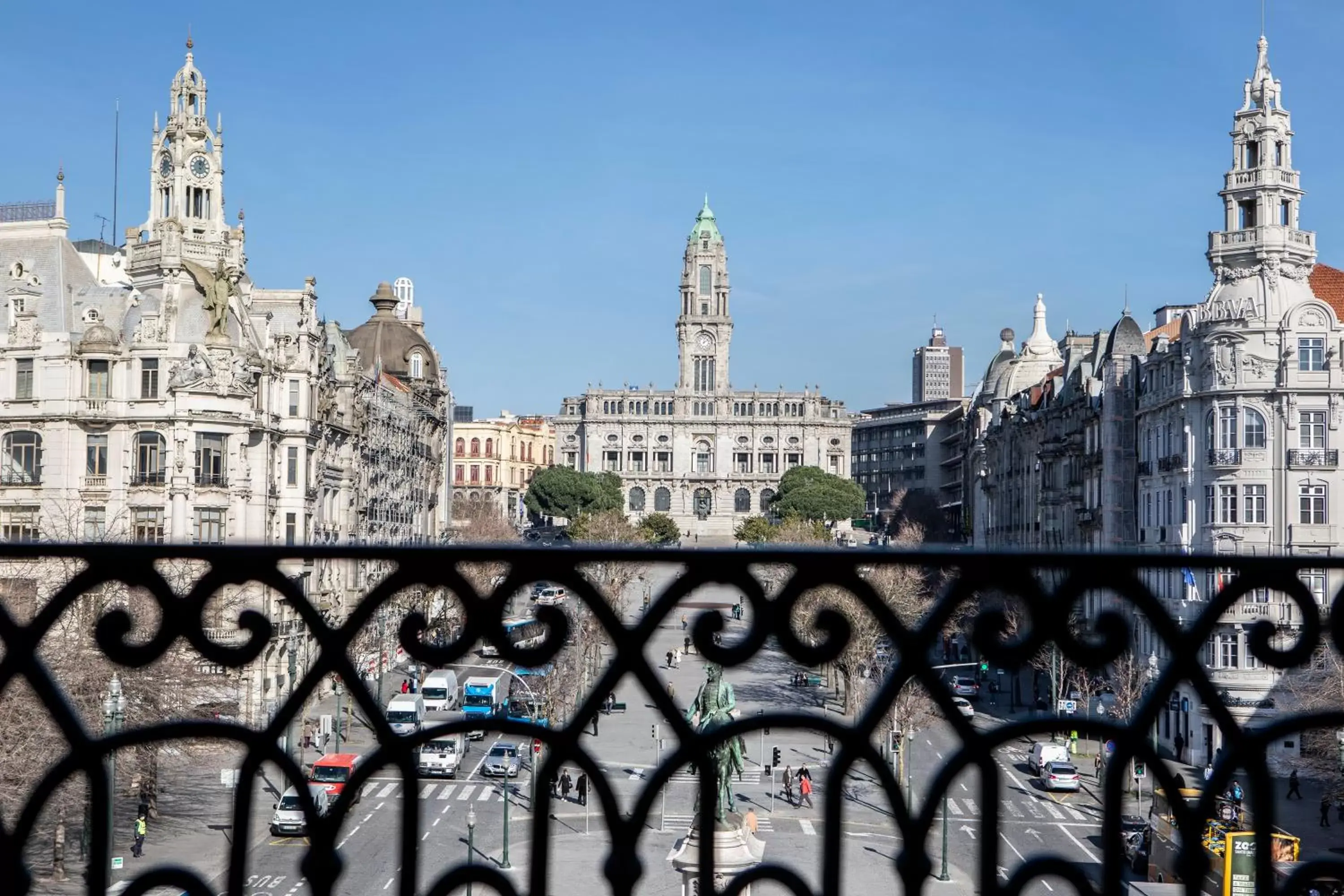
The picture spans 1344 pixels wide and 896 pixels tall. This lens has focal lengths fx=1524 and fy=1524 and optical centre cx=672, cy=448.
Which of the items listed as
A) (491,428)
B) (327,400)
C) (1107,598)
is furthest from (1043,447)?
(491,428)

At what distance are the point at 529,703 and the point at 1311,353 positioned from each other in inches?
1448

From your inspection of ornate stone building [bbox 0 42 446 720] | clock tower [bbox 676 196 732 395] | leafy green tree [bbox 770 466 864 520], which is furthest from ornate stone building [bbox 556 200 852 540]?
ornate stone building [bbox 0 42 446 720]

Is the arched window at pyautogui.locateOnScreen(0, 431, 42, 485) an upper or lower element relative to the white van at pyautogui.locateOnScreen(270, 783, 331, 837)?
upper

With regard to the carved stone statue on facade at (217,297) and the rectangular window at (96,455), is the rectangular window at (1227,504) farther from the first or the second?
the rectangular window at (96,455)

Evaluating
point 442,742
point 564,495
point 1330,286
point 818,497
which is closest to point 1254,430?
point 1330,286

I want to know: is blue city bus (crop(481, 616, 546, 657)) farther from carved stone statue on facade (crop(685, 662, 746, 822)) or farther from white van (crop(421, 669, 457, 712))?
white van (crop(421, 669, 457, 712))

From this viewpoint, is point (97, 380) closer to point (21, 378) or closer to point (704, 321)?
point (21, 378)

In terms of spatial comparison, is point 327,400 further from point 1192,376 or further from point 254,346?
point 1192,376

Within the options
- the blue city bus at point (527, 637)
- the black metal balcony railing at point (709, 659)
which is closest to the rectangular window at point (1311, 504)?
the black metal balcony railing at point (709, 659)

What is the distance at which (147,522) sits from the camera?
42344mm

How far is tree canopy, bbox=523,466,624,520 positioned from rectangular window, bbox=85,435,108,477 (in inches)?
3372

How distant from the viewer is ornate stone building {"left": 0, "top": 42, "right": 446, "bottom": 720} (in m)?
42.0

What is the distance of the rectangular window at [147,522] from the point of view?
42.1m

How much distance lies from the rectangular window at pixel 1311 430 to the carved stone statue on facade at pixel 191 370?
31.0 m
